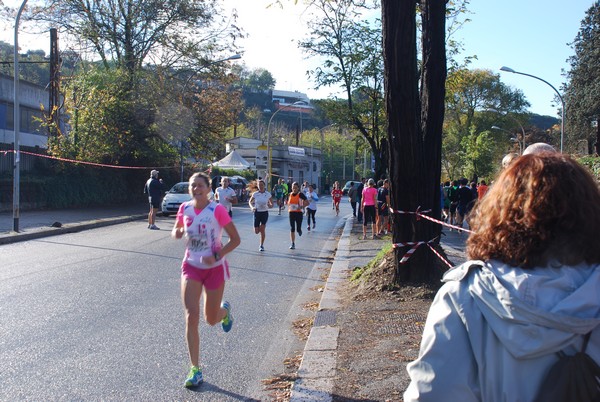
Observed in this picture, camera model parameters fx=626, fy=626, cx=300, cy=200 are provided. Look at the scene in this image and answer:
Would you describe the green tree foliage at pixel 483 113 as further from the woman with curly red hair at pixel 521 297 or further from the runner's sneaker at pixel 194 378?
the woman with curly red hair at pixel 521 297

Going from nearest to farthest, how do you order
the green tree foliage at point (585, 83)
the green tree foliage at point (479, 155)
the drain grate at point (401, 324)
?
the drain grate at point (401, 324)
the green tree foliage at point (585, 83)
the green tree foliage at point (479, 155)

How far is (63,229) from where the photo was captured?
704 inches

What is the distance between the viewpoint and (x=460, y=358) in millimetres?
1912

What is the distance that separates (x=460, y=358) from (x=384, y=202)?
1695 cm

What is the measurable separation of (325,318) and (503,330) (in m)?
5.39

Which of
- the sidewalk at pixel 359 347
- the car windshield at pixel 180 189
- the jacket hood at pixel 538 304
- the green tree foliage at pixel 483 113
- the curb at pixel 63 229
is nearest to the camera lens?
the jacket hood at pixel 538 304

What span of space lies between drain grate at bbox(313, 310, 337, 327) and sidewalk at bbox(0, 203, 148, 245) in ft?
33.5

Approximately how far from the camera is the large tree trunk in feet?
25.4

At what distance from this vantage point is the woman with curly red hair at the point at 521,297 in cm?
184

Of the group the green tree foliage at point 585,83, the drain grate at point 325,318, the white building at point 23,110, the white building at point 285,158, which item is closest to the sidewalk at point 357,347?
the drain grate at point 325,318

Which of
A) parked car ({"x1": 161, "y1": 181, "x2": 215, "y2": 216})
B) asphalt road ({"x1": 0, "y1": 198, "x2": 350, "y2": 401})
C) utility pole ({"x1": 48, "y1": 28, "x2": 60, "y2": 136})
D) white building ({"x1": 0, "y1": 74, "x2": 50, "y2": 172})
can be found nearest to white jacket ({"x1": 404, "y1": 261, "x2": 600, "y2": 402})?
asphalt road ({"x1": 0, "y1": 198, "x2": 350, "y2": 401})

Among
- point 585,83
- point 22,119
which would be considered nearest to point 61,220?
point 22,119

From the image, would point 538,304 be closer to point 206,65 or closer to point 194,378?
point 194,378

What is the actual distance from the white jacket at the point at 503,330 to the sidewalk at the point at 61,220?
48.3 feet
